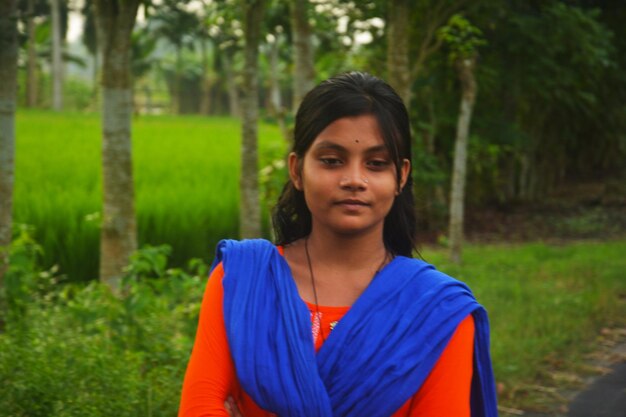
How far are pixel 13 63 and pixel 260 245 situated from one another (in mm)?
3614

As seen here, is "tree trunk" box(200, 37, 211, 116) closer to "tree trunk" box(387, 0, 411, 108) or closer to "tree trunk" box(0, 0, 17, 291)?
"tree trunk" box(387, 0, 411, 108)

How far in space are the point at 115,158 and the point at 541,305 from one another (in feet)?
10.5

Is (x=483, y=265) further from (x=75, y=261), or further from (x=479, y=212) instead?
(x=479, y=212)

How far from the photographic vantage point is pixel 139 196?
11195mm

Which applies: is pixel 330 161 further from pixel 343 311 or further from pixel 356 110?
pixel 343 311

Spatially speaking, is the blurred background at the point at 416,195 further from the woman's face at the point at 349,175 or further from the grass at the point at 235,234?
the woman's face at the point at 349,175

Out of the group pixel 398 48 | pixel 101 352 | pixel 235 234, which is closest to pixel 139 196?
pixel 235 234

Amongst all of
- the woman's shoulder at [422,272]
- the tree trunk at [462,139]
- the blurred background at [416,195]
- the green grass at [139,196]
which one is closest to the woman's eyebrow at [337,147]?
the woman's shoulder at [422,272]

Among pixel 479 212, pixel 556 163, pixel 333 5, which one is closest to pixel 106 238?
pixel 333 5

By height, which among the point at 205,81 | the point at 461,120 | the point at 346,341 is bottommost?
the point at 346,341

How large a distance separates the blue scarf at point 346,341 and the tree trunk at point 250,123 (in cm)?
583

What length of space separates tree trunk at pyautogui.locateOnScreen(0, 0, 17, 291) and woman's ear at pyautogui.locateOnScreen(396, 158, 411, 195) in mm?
3454

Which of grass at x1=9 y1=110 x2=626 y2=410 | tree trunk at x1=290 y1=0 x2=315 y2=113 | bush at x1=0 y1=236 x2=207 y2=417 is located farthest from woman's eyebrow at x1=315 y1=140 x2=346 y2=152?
tree trunk at x1=290 y1=0 x2=315 y2=113

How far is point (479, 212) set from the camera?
15.7 metres
